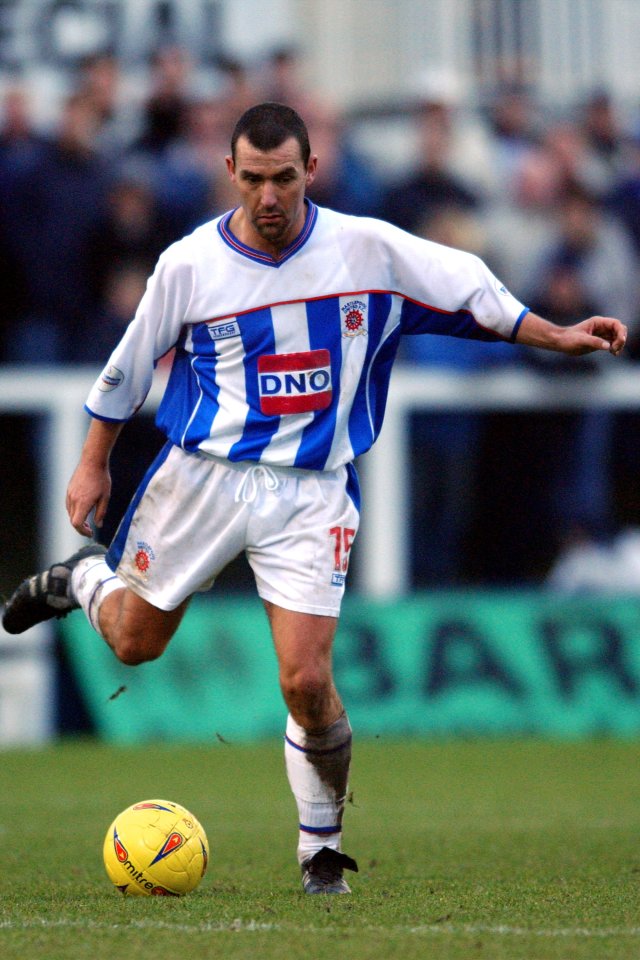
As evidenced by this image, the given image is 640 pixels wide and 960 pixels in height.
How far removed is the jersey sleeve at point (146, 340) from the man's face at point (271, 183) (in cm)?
34

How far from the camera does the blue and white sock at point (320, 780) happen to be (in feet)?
20.3

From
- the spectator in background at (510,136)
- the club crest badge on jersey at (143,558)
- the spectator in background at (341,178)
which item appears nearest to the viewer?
the club crest badge on jersey at (143,558)

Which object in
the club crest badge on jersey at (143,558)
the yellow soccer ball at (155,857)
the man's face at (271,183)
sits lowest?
the yellow soccer ball at (155,857)

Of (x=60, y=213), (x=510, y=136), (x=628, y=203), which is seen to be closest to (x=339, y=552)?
(x=60, y=213)

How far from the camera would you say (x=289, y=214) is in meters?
5.93

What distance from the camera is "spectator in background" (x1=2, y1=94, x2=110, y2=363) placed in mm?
12375

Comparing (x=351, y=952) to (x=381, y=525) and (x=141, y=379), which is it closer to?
(x=141, y=379)

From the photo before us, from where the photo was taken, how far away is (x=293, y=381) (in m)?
6.12

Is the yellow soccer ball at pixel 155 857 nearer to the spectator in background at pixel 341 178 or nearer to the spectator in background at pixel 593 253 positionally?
the spectator in background at pixel 341 178

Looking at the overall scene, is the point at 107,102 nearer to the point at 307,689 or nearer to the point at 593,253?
the point at 593,253

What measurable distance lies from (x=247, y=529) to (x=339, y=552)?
34 centimetres

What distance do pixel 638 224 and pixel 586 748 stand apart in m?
4.24

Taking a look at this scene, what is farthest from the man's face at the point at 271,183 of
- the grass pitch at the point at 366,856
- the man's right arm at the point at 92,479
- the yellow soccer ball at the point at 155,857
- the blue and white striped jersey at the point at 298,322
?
the grass pitch at the point at 366,856

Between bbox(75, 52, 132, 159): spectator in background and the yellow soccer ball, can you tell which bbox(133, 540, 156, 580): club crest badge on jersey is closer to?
the yellow soccer ball
